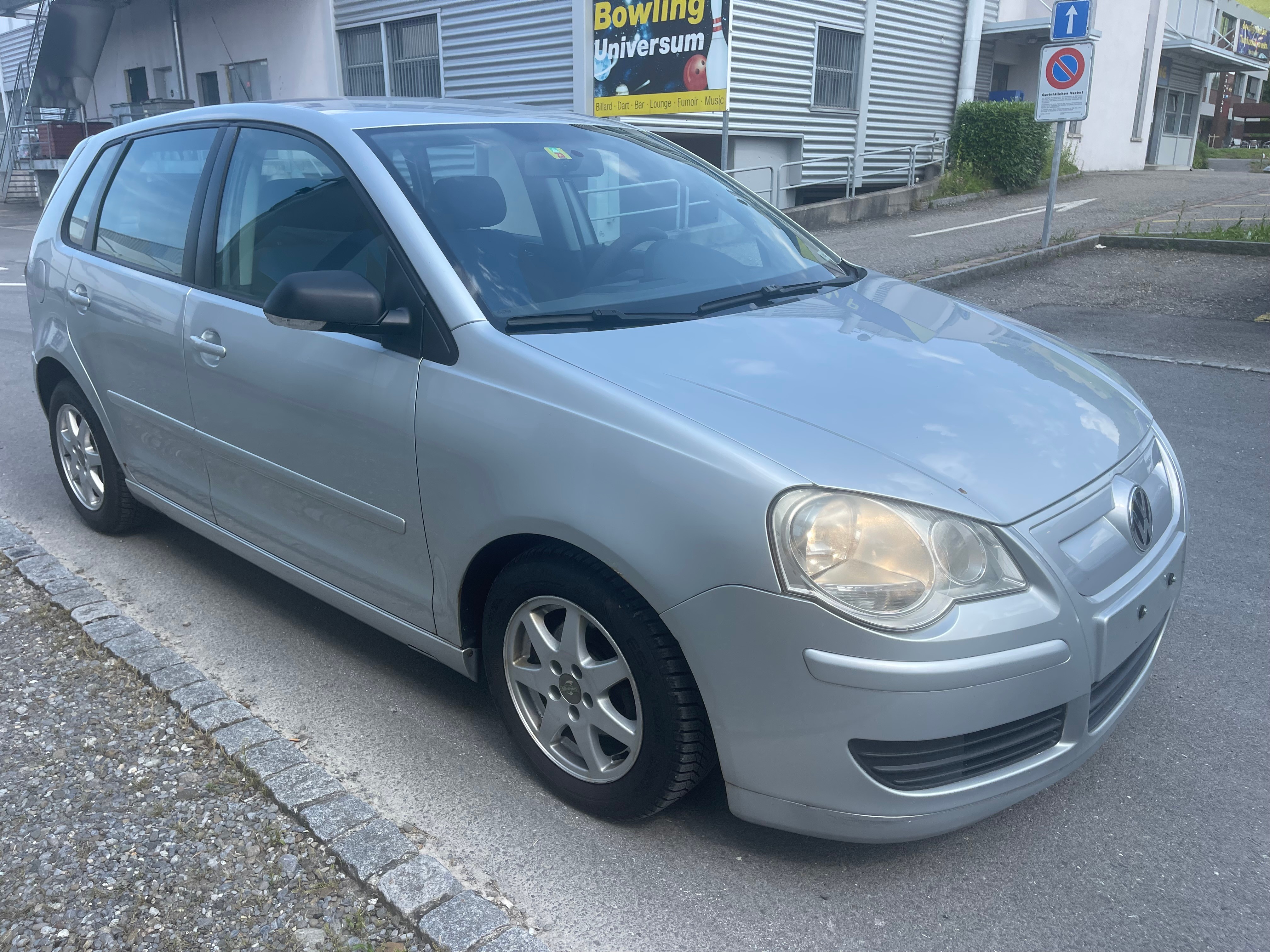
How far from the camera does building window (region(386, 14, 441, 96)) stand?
17047 mm

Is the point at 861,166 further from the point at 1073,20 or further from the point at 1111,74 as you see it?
the point at 1111,74

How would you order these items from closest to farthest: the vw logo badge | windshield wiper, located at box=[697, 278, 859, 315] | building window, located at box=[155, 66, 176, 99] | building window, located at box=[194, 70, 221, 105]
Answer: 1. the vw logo badge
2. windshield wiper, located at box=[697, 278, 859, 315]
3. building window, located at box=[194, 70, 221, 105]
4. building window, located at box=[155, 66, 176, 99]

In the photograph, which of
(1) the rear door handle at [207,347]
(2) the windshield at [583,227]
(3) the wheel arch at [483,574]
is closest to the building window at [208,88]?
(1) the rear door handle at [207,347]

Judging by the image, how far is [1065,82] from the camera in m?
10.8

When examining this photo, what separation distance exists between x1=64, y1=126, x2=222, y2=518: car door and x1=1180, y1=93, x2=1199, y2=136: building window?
39.4 metres

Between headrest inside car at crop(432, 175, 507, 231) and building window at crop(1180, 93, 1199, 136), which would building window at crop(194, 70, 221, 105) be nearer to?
headrest inside car at crop(432, 175, 507, 231)

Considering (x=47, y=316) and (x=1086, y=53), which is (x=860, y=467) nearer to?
Result: (x=47, y=316)

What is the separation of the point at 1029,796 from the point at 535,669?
4.05 feet

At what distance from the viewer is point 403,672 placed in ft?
11.5

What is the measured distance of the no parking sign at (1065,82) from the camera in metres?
10.6

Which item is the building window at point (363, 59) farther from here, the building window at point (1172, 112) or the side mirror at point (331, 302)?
the building window at point (1172, 112)

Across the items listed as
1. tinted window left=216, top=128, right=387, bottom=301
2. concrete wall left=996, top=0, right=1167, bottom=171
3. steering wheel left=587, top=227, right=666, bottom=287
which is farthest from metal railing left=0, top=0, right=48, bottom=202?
steering wheel left=587, top=227, right=666, bottom=287

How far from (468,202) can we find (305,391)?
73cm

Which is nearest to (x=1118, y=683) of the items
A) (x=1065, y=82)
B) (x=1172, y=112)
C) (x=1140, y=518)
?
(x=1140, y=518)
